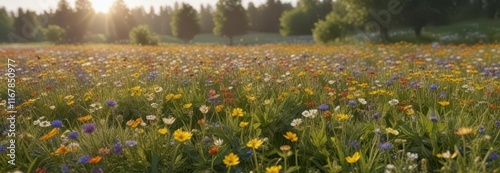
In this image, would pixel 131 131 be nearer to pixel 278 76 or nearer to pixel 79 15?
pixel 278 76

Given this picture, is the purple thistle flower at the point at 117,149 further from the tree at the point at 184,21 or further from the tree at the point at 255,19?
the tree at the point at 255,19

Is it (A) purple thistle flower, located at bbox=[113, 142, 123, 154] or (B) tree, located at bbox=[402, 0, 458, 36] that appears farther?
(B) tree, located at bbox=[402, 0, 458, 36]

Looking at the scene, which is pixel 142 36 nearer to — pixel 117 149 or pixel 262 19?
pixel 117 149

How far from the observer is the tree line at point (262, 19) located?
69.8ft

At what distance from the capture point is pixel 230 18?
111 feet

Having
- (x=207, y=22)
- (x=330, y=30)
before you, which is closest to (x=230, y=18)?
(x=330, y=30)

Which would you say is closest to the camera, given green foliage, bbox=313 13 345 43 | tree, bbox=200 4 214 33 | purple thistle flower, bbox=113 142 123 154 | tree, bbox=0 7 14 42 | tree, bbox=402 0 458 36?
purple thistle flower, bbox=113 142 123 154

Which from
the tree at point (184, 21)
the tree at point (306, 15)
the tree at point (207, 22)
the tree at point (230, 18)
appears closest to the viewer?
the tree at point (230, 18)

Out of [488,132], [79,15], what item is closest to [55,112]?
[488,132]

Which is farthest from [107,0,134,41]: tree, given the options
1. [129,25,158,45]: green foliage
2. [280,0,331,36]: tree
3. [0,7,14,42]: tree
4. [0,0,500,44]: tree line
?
[129,25,158,45]: green foliage

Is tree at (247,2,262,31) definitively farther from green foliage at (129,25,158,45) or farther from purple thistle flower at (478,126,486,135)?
purple thistle flower at (478,126,486,135)

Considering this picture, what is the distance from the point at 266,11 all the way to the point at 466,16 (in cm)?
3511

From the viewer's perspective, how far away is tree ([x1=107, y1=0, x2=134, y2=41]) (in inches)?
1919

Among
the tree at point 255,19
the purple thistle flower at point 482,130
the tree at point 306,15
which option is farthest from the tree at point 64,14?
the purple thistle flower at point 482,130
